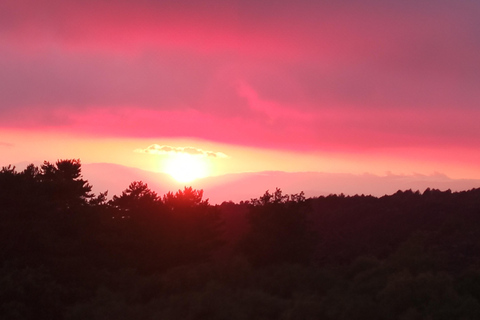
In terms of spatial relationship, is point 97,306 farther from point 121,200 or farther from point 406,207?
point 406,207

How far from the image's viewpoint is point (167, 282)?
28469 millimetres

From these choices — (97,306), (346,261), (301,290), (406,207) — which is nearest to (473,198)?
(406,207)

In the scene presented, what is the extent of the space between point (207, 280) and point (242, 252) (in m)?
4.44

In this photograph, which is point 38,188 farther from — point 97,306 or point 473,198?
point 473,198

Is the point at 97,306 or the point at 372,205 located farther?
the point at 372,205

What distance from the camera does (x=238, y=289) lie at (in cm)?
2631

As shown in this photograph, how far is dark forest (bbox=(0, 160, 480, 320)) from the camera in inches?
916

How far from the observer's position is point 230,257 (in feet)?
103

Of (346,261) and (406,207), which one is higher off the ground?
(406,207)

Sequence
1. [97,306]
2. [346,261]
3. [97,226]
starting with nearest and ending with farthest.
A: [97,306] < [346,261] < [97,226]

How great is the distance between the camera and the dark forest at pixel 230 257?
76.3 feet

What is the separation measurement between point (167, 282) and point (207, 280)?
5.27 feet

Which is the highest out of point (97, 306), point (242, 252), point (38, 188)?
point (38, 188)

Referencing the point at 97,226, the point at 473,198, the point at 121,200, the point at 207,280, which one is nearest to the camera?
the point at 207,280
